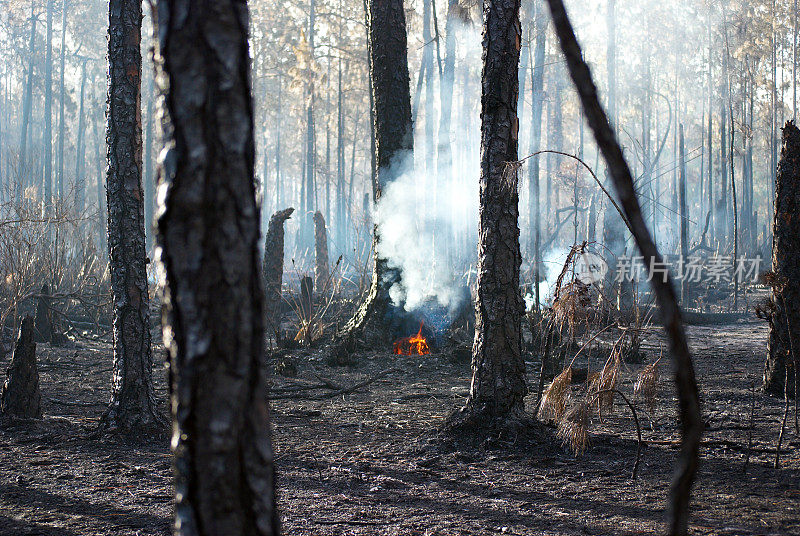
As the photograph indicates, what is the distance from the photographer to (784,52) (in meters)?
31.2

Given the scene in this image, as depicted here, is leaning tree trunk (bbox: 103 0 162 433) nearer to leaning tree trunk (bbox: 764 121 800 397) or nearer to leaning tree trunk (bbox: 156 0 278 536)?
leaning tree trunk (bbox: 156 0 278 536)

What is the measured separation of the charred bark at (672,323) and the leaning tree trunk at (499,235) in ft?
12.0

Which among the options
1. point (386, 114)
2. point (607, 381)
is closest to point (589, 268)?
point (607, 381)

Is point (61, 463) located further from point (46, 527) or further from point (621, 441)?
point (621, 441)

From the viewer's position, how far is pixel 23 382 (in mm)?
5262

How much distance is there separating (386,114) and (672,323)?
350 inches

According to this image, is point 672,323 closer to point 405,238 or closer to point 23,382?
point 23,382

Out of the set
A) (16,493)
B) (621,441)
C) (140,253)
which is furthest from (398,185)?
(16,493)

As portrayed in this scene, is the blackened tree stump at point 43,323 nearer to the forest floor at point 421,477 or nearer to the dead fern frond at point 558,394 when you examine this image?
the forest floor at point 421,477

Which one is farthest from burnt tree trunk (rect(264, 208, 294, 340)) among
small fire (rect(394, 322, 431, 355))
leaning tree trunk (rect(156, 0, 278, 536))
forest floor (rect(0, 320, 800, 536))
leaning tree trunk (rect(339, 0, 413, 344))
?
leaning tree trunk (rect(156, 0, 278, 536))

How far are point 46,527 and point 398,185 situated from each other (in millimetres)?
6798

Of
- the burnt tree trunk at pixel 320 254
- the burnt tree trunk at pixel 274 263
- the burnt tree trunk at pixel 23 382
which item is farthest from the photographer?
the burnt tree trunk at pixel 320 254

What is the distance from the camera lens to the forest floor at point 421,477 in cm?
322

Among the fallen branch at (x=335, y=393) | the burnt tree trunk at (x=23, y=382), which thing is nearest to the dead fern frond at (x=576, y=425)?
the fallen branch at (x=335, y=393)
